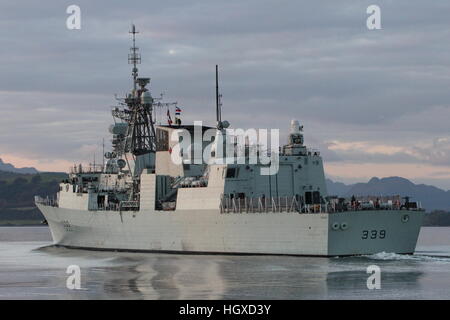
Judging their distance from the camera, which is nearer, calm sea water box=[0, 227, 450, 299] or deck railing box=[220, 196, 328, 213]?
calm sea water box=[0, 227, 450, 299]

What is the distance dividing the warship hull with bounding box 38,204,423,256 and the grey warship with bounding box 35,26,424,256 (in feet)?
0.20

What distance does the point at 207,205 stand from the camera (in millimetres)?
52938

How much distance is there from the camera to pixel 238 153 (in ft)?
176

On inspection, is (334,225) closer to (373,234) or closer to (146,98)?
→ (373,234)

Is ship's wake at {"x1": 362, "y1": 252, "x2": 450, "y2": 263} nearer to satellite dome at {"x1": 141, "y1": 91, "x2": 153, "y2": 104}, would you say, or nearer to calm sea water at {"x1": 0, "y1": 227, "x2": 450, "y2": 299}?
calm sea water at {"x1": 0, "y1": 227, "x2": 450, "y2": 299}

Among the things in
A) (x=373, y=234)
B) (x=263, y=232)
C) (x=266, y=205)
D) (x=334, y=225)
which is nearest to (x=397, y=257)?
(x=373, y=234)

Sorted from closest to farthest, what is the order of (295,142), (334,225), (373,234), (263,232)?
(334,225) → (373,234) → (263,232) → (295,142)

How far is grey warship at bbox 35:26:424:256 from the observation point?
1869 inches

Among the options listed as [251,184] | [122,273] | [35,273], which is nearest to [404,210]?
[251,184]

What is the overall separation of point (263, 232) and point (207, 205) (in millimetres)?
5011

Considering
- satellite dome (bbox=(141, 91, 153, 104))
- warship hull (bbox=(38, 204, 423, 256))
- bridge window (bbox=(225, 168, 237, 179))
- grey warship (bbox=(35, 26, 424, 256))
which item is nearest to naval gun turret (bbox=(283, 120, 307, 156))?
grey warship (bbox=(35, 26, 424, 256))

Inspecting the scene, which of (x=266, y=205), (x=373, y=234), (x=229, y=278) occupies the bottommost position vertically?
(x=229, y=278)
